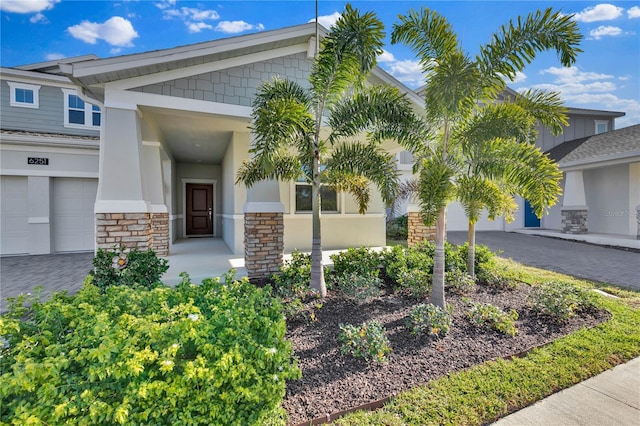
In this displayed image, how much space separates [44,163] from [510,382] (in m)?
13.1

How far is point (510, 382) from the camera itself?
9.66 ft

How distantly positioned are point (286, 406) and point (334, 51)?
14.9ft

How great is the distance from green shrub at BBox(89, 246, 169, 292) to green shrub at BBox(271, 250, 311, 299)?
1804 mm

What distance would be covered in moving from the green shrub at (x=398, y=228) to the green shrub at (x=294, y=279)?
844cm

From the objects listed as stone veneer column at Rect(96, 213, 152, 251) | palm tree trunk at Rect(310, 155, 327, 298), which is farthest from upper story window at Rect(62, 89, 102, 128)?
palm tree trunk at Rect(310, 155, 327, 298)

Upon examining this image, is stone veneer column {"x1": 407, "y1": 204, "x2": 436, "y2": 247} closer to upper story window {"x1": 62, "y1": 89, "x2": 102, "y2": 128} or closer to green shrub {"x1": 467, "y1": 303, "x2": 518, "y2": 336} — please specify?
green shrub {"x1": 467, "y1": 303, "x2": 518, "y2": 336}

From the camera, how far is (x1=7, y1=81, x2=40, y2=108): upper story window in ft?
33.0

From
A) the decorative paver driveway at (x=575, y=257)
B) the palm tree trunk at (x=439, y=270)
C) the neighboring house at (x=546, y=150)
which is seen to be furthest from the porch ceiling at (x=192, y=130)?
the neighboring house at (x=546, y=150)

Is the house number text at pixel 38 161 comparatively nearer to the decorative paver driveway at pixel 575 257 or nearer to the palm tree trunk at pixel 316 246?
the palm tree trunk at pixel 316 246

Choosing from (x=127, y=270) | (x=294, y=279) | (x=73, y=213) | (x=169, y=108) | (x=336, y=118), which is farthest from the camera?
(x=73, y=213)

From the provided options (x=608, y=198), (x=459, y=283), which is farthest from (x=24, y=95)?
(x=608, y=198)

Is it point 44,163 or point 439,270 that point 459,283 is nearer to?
point 439,270

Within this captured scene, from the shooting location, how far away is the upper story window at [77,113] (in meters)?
10.5

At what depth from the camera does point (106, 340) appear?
183 centimetres
